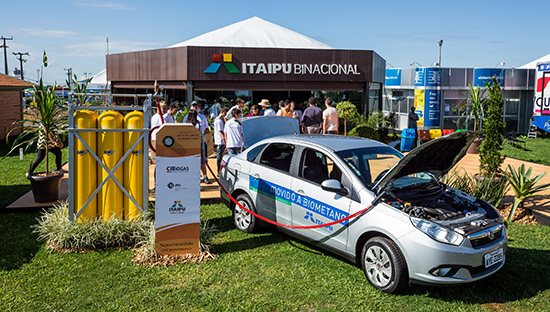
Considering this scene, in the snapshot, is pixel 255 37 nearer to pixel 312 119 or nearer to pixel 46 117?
pixel 312 119

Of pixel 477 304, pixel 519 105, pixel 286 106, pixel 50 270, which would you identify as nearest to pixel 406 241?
pixel 477 304

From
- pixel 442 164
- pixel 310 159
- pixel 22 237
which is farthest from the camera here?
pixel 22 237

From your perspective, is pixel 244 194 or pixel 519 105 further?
pixel 519 105

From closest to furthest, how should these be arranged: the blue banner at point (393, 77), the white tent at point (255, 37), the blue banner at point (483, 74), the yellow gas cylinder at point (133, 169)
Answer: the yellow gas cylinder at point (133, 169), the white tent at point (255, 37), the blue banner at point (483, 74), the blue banner at point (393, 77)

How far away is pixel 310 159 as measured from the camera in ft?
22.2

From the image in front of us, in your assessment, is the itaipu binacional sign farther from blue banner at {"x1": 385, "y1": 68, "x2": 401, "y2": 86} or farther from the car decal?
blue banner at {"x1": 385, "y1": 68, "x2": 401, "y2": 86}

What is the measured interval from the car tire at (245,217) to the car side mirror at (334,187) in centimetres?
178

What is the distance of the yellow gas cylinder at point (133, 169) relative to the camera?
24.2 feet

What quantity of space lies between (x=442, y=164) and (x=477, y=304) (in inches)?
72.4

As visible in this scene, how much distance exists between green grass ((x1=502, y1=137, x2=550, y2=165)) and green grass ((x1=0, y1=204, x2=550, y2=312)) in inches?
420

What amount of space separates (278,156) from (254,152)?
0.55 meters

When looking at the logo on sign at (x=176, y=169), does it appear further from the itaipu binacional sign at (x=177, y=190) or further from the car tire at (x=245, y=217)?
the car tire at (x=245, y=217)

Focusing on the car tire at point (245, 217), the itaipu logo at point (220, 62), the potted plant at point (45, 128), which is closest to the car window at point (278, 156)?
the car tire at point (245, 217)

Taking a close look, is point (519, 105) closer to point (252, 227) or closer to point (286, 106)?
point (286, 106)
